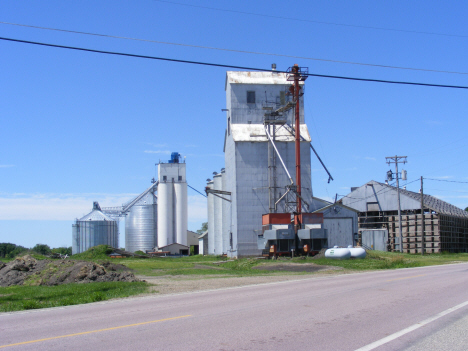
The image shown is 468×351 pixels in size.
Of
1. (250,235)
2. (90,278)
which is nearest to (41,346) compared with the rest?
(90,278)

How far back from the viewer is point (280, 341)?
8.43 m

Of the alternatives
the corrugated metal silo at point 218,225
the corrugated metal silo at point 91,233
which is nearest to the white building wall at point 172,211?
the corrugated metal silo at point 91,233

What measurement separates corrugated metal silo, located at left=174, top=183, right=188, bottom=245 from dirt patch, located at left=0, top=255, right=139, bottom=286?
160 ft

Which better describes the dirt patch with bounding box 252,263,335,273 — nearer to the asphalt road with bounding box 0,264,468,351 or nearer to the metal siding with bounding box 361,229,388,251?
the asphalt road with bounding box 0,264,468,351

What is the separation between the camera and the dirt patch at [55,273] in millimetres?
22500

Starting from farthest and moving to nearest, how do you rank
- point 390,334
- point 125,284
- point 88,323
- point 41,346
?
point 125,284, point 88,323, point 390,334, point 41,346

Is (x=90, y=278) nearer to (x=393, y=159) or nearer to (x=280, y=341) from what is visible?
(x=280, y=341)

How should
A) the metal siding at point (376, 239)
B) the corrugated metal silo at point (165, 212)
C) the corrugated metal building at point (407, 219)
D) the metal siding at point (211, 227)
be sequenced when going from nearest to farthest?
1. the corrugated metal building at point (407, 219)
2. the metal siding at point (376, 239)
3. the metal siding at point (211, 227)
4. the corrugated metal silo at point (165, 212)

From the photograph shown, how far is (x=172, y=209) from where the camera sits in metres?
77.4

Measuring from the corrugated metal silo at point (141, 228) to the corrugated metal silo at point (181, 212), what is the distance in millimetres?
4302

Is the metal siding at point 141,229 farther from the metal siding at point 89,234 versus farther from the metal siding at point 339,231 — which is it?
the metal siding at point 339,231

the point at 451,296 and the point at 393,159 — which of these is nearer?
the point at 451,296

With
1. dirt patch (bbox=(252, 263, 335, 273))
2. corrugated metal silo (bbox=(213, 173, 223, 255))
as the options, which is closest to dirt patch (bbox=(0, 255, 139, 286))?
dirt patch (bbox=(252, 263, 335, 273))

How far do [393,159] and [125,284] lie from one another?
48314 millimetres
